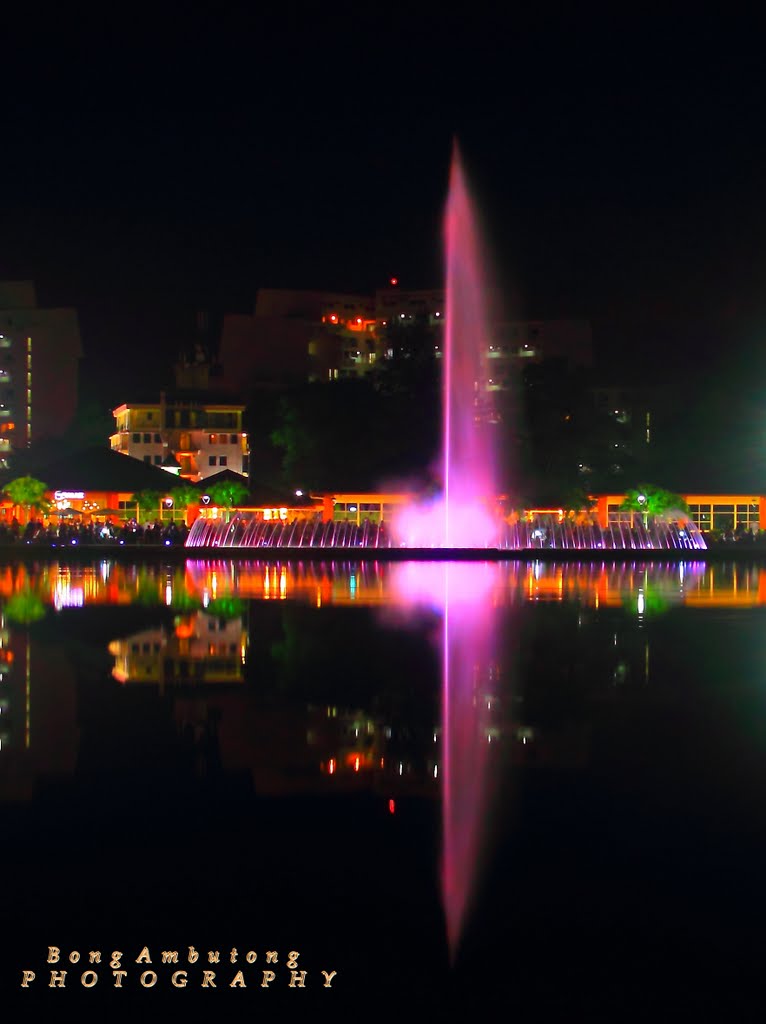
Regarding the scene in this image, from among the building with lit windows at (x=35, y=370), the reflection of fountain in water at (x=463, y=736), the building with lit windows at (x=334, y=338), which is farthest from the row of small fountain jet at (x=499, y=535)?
the building with lit windows at (x=35, y=370)

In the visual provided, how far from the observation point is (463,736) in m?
9.51

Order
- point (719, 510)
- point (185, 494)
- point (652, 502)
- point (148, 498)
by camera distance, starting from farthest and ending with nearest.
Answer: point (719, 510)
point (652, 502)
point (185, 494)
point (148, 498)

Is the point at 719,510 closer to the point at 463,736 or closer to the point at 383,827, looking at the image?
the point at 463,736

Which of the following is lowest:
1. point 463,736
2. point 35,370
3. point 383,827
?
point 383,827

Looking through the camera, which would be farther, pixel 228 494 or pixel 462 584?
pixel 228 494

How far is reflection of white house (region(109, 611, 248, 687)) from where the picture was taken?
1250 centimetres

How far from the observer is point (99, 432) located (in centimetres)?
8975

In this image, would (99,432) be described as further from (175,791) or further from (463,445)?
(175,791)

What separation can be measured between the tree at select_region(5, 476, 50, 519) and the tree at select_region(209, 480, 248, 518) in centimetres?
666

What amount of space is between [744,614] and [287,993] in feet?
51.7

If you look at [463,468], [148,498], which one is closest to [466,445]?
[463,468]

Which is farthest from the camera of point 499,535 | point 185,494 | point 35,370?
point 35,370

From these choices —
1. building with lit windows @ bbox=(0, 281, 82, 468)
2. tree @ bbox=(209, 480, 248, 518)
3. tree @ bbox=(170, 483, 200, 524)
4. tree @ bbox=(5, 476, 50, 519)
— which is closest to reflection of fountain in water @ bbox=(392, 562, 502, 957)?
tree @ bbox=(209, 480, 248, 518)

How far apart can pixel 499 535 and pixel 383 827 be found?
4228 cm
